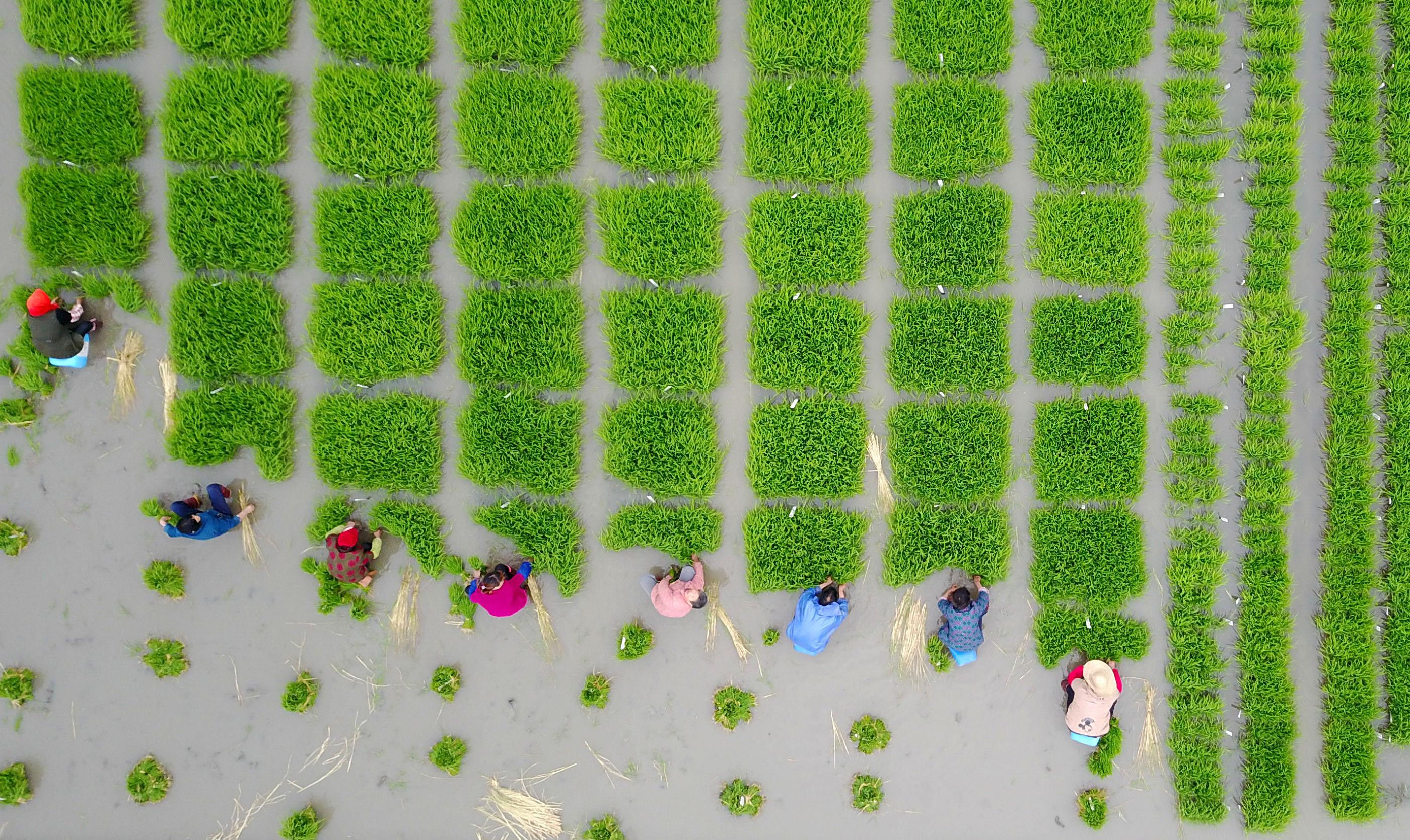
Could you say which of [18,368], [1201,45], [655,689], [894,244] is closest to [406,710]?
[655,689]

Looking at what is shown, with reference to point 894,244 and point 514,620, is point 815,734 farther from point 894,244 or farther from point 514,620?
point 894,244

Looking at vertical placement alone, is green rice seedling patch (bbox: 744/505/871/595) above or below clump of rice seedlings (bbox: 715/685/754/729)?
above

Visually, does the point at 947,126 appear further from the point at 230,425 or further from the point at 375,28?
the point at 230,425

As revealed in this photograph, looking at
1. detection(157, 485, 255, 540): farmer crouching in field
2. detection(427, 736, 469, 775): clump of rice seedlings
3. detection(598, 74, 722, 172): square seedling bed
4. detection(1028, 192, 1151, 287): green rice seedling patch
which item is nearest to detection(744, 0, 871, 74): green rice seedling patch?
A: detection(598, 74, 722, 172): square seedling bed

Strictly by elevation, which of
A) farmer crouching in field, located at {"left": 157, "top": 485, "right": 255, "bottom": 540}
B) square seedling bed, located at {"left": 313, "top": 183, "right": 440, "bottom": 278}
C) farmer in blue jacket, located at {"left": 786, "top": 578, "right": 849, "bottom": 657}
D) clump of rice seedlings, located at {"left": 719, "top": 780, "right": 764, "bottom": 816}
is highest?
square seedling bed, located at {"left": 313, "top": 183, "right": 440, "bottom": 278}

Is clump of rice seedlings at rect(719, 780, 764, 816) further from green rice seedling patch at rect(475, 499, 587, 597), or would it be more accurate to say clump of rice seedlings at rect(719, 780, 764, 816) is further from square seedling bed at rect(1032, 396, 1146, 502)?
square seedling bed at rect(1032, 396, 1146, 502)

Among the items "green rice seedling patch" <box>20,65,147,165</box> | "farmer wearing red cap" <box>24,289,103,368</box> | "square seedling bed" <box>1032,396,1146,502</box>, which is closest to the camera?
"farmer wearing red cap" <box>24,289,103,368</box>
